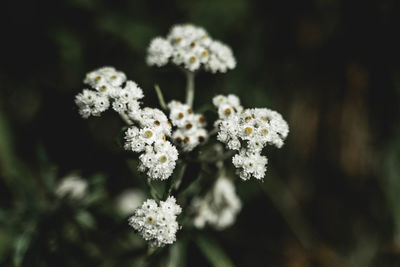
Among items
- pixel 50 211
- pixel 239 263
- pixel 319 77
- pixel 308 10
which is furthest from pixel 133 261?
pixel 308 10

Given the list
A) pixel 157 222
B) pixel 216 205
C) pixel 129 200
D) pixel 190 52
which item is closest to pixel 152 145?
pixel 157 222

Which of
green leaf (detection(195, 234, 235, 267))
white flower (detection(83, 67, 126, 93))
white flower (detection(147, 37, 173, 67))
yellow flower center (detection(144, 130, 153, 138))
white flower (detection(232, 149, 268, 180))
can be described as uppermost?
white flower (detection(147, 37, 173, 67))

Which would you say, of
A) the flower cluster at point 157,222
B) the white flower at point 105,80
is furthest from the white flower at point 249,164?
the white flower at point 105,80

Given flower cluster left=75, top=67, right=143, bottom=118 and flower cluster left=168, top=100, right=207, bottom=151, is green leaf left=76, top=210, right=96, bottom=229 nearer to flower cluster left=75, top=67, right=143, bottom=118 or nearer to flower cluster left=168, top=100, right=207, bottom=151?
flower cluster left=75, top=67, right=143, bottom=118

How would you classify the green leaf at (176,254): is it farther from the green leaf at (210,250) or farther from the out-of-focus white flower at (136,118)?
the out-of-focus white flower at (136,118)

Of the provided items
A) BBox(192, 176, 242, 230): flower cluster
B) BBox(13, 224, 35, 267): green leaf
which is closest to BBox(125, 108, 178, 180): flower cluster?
BBox(192, 176, 242, 230): flower cluster

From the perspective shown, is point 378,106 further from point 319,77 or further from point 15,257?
point 15,257
